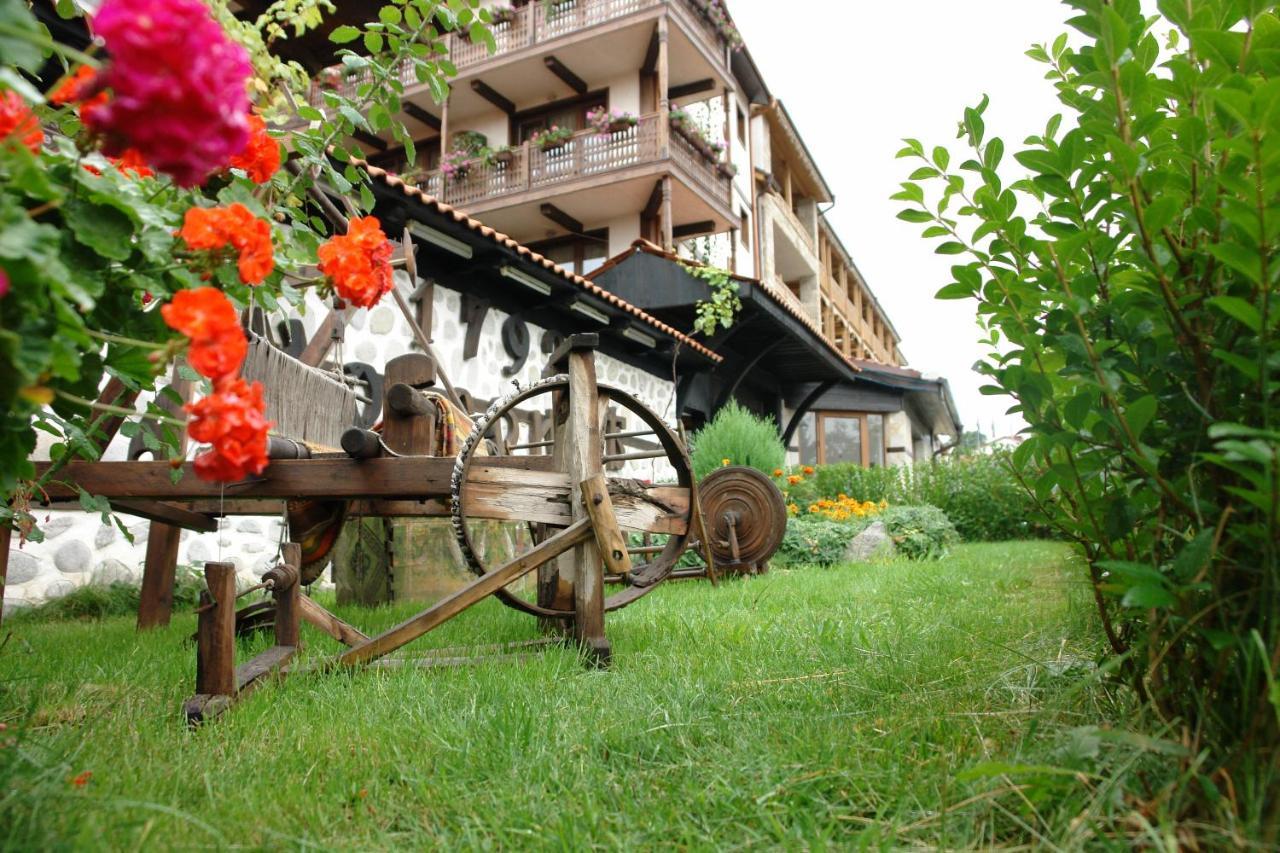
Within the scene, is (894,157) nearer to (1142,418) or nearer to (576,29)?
(1142,418)

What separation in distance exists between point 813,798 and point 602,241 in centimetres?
1380

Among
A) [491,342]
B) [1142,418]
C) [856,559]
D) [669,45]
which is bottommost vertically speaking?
[856,559]

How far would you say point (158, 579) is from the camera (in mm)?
3979

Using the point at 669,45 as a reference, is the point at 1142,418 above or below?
below

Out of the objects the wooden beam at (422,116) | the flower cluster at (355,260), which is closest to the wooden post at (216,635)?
the flower cluster at (355,260)

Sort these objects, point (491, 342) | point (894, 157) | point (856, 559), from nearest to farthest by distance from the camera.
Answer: point (894, 157)
point (856, 559)
point (491, 342)

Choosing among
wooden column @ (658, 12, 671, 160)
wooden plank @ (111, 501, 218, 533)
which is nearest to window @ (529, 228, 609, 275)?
wooden column @ (658, 12, 671, 160)

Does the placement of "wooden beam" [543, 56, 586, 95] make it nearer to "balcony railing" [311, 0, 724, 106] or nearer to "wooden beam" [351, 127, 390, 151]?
"balcony railing" [311, 0, 724, 106]

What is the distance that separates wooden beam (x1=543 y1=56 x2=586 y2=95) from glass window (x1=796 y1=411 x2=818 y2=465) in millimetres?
8642

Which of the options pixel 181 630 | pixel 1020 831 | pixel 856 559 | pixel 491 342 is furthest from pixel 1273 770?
pixel 491 342

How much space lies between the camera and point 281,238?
1706 mm

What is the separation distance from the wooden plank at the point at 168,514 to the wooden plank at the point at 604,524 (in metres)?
1.84

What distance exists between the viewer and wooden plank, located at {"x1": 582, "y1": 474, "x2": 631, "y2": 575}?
2.62m

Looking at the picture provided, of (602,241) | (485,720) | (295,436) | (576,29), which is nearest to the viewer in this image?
(485,720)
